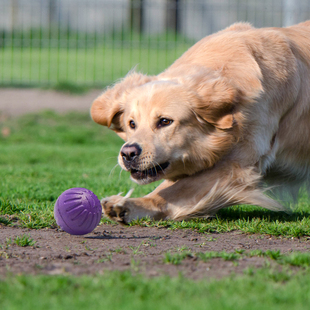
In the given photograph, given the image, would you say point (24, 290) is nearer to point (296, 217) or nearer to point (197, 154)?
point (197, 154)

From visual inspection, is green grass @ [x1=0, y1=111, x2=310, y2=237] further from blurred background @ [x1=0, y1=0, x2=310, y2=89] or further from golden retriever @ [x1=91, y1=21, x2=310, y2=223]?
blurred background @ [x1=0, y1=0, x2=310, y2=89]

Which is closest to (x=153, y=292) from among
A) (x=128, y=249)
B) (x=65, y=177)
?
(x=128, y=249)

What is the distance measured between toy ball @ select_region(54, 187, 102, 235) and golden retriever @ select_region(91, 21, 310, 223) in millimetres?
339

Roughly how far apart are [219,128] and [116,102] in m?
1.03

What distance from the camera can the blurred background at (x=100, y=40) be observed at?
1340 centimetres

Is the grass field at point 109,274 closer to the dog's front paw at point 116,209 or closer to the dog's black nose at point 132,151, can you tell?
the dog's front paw at point 116,209

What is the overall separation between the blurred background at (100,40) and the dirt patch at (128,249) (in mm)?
9126

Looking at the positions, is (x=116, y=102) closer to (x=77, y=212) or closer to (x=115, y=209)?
(x=115, y=209)

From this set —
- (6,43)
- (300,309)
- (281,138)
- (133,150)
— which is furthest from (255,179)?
(6,43)

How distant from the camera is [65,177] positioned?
611 cm

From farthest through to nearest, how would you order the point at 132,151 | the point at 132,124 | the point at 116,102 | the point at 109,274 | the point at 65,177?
the point at 65,177 → the point at 116,102 → the point at 132,124 → the point at 132,151 → the point at 109,274

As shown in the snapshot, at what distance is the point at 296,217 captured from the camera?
173 inches

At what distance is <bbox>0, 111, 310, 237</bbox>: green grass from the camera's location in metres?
4.07

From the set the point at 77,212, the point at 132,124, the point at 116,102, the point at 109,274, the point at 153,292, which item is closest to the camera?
the point at 153,292
